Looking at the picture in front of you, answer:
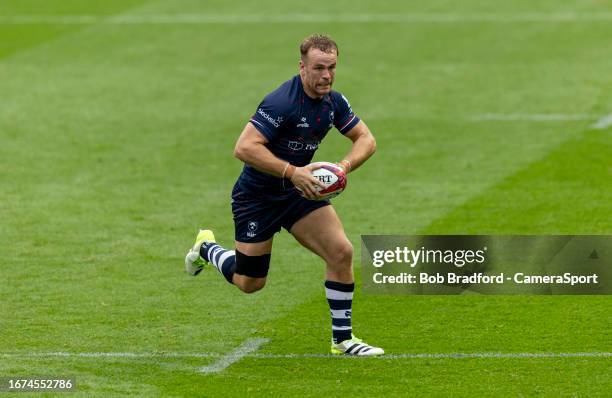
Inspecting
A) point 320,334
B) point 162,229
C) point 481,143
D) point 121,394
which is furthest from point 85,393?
point 481,143

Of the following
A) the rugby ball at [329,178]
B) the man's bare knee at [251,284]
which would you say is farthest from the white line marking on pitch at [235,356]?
the rugby ball at [329,178]

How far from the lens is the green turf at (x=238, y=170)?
12.1 meters

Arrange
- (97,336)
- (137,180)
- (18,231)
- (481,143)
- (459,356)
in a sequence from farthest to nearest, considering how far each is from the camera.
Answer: (481,143)
(137,180)
(18,231)
(97,336)
(459,356)

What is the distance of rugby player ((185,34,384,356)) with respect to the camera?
39.1 feet

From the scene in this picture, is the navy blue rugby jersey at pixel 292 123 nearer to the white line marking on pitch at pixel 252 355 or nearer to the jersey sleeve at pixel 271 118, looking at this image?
the jersey sleeve at pixel 271 118

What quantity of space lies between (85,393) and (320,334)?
2.68m

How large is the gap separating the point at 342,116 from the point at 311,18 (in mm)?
18215

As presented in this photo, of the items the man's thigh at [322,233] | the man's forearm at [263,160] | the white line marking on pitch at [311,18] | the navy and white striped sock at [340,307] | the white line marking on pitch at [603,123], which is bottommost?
the navy and white striped sock at [340,307]

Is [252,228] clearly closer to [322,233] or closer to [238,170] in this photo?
[322,233]

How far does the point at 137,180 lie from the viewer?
19.6 m

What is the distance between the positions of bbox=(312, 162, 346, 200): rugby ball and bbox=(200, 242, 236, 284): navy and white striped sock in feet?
5.60

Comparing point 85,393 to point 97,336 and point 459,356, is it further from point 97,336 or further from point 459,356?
point 459,356

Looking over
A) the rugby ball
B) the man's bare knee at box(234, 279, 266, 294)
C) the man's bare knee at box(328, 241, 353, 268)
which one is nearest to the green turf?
the man's bare knee at box(234, 279, 266, 294)

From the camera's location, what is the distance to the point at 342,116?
41.0ft
